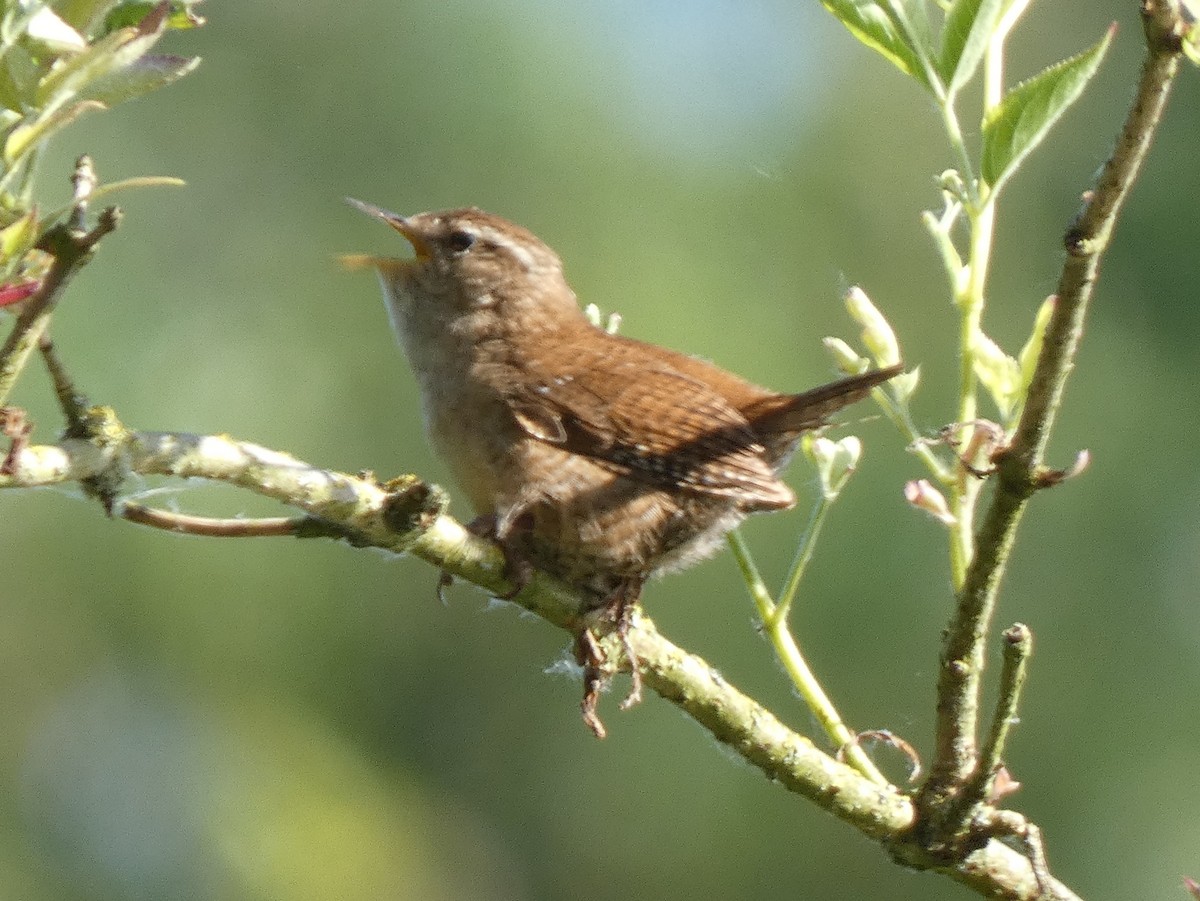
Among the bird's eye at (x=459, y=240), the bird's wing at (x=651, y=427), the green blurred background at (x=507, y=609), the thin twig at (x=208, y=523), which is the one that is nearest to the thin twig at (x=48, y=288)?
the thin twig at (x=208, y=523)

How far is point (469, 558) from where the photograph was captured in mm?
1288

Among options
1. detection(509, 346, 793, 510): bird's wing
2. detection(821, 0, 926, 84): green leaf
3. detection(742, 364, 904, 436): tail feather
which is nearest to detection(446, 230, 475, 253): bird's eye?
detection(509, 346, 793, 510): bird's wing

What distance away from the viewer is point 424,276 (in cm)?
264

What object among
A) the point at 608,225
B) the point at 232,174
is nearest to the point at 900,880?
the point at 608,225

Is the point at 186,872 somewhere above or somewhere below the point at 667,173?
below

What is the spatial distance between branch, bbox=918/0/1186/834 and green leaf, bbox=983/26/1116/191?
0.42 feet

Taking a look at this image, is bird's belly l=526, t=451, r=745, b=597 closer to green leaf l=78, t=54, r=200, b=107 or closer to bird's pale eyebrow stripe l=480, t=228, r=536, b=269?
bird's pale eyebrow stripe l=480, t=228, r=536, b=269

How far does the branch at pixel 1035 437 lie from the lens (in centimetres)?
89

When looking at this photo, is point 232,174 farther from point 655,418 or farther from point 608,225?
point 655,418

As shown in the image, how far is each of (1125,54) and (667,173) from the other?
2.49 m

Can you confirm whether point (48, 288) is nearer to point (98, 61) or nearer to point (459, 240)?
point (98, 61)

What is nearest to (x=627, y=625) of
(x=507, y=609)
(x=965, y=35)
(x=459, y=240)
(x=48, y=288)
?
(x=965, y=35)

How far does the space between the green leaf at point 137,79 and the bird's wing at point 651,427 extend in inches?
50.4

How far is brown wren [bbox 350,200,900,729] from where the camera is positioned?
1941 millimetres
